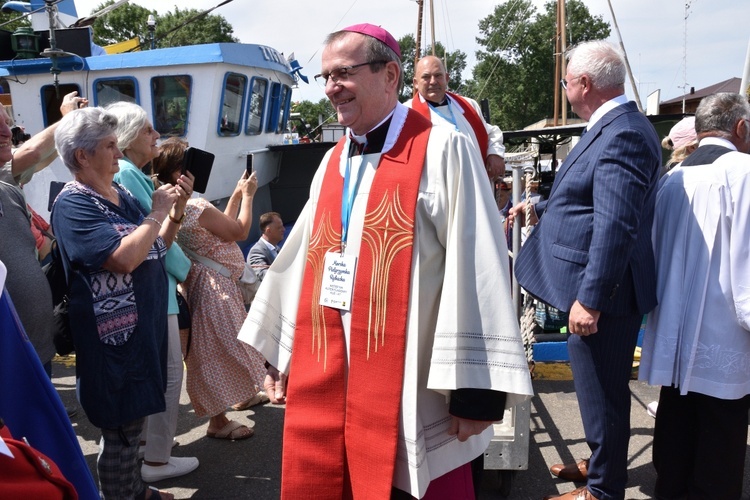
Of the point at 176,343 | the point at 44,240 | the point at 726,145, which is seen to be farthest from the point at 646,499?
the point at 44,240

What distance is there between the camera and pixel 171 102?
389 inches

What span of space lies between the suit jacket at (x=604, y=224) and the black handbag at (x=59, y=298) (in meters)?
2.11

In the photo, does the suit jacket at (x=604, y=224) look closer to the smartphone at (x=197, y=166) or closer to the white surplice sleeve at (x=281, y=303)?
the white surplice sleeve at (x=281, y=303)

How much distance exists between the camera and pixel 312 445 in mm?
2088

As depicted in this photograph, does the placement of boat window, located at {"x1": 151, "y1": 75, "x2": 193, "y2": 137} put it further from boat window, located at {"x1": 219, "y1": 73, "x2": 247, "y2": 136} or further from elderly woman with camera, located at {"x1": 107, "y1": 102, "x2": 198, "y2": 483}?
elderly woman with camera, located at {"x1": 107, "y1": 102, "x2": 198, "y2": 483}

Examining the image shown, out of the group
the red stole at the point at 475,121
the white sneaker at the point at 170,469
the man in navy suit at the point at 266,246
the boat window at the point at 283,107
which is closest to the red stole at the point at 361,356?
the white sneaker at the point at 170,469

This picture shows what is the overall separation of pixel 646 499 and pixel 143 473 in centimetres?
267

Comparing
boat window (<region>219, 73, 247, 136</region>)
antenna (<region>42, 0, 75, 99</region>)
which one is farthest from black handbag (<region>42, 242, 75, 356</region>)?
boat window (<region>219, 73, 247, 136</region>)

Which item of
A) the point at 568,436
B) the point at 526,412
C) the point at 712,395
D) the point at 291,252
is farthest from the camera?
the point at 568,436

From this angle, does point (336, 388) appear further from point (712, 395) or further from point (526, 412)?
point (712, 395)

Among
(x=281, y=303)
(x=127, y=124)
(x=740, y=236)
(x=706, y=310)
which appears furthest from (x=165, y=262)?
(x=740, y=236)

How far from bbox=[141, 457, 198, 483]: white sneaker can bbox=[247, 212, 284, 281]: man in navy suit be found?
243cm

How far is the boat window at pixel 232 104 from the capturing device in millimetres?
10055

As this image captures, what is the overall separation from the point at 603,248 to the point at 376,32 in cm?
129
